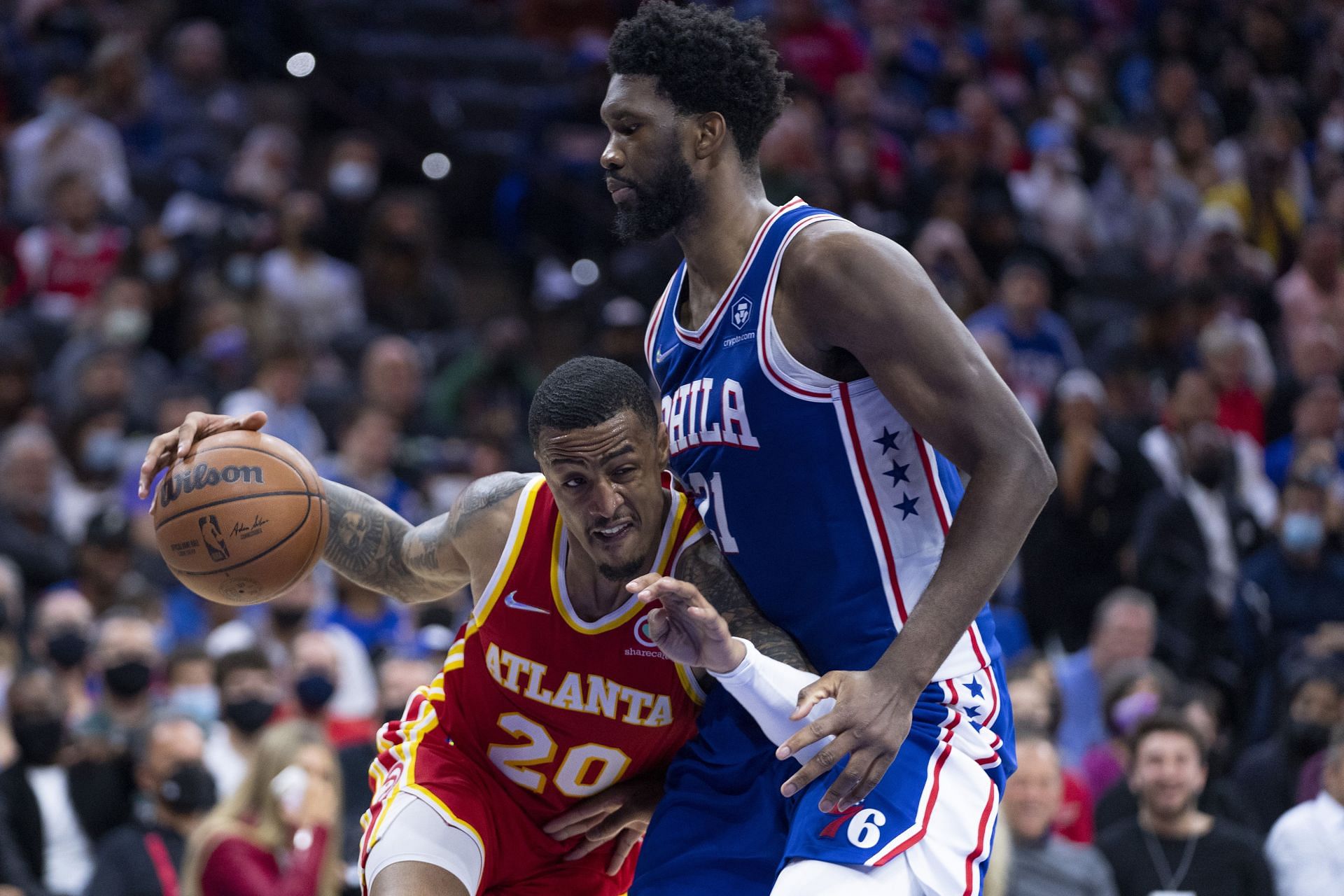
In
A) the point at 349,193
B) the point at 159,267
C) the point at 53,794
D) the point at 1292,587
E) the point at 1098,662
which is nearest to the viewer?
the point at 53,794

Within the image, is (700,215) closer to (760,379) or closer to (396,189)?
(760,379)

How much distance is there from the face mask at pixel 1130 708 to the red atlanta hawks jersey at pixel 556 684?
375 cm

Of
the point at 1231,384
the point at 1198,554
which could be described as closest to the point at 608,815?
the point at 1198,554

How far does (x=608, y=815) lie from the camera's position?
392 cm

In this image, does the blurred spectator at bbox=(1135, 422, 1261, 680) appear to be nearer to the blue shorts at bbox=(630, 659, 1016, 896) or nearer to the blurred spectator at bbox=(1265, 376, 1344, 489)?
the blurred spectator at bbox=(1265, 376, 1344, 489)

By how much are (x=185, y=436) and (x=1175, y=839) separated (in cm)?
426

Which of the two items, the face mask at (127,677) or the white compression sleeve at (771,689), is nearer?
the white compression sleeve at (771,689)

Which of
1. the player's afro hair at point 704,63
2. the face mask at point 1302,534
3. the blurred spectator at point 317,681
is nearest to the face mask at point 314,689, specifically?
the blurred spectator at point 317,681

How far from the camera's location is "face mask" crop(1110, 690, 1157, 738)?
7.09m

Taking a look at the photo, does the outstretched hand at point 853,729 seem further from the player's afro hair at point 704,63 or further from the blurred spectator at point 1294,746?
the blurred spectator at point 1294,746

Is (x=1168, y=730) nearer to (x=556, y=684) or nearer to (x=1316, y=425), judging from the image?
(x=556, y=684)

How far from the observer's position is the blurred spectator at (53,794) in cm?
643

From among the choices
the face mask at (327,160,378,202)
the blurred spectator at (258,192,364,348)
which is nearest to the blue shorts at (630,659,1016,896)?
the blurred spectator at (258,192,364,348)

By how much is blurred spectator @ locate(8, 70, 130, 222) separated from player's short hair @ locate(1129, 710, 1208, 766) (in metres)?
6.97
